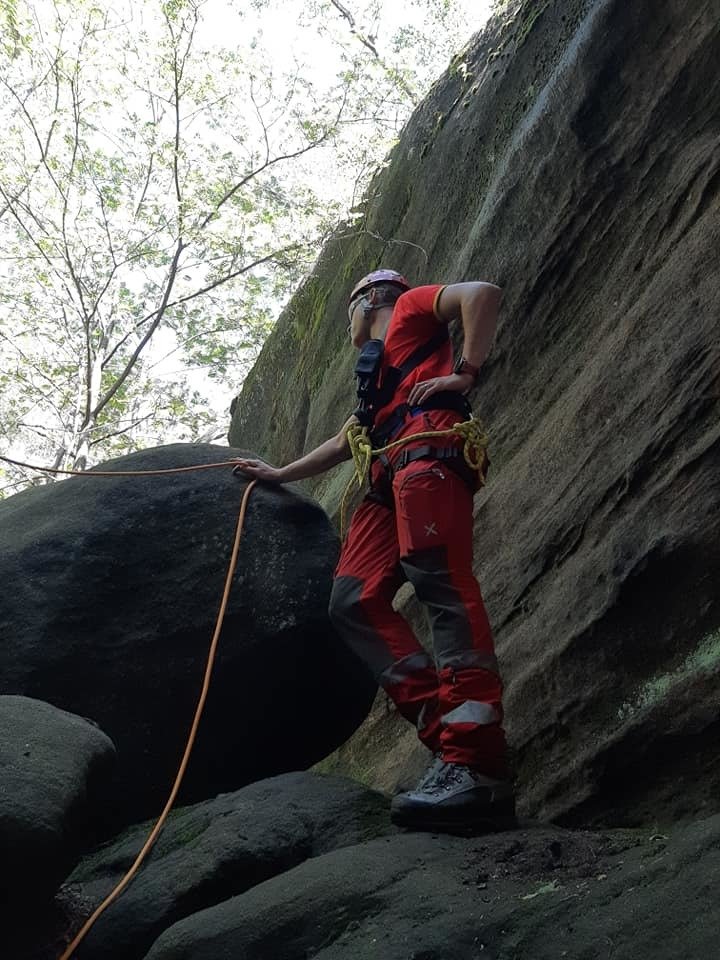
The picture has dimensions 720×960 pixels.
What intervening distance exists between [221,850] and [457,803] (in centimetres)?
94

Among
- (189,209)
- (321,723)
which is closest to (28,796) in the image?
(321,723)

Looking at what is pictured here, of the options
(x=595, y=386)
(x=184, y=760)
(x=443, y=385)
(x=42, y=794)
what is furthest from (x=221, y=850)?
(x=595, y=386)

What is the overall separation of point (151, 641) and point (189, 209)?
579 inches

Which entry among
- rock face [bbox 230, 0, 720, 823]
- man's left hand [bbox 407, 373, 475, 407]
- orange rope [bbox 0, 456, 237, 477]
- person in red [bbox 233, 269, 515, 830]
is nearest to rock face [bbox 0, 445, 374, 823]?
orange rope [bbox 0, 456, 237, 477]

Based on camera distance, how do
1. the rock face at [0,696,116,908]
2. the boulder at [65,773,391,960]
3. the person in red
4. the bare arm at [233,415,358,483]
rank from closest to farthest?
the rock face at [0,696,116,908], the boulder at [65,773,391,960], the person in red, the bare arm at [233,415,358,483]

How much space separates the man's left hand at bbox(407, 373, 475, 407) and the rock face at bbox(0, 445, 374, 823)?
1195 millimetres

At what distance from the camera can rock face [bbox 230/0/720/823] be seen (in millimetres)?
3949

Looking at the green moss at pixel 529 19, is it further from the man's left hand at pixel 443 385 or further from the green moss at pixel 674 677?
the green moss at pixel 674 677

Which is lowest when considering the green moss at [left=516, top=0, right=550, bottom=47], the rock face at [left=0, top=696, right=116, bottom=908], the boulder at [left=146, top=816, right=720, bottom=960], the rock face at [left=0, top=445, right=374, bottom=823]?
the boulder at [left=146, top=816, right=720, bottom=960]

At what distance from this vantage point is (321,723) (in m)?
5.01

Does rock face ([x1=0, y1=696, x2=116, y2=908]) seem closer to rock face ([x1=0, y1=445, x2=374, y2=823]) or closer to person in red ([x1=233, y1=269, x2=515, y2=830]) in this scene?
rock face ([x1=0, y1=445, x2=374, y2=823])

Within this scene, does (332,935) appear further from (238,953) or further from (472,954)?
(472,954)

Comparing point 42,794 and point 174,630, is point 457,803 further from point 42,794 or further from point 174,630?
point 174,630

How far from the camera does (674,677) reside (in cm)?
385
